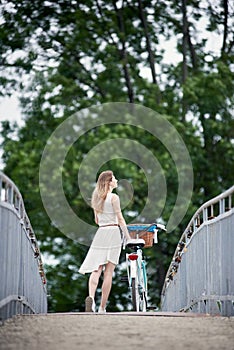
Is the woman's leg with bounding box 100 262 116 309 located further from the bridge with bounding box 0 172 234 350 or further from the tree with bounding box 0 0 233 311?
the tree with bounding box 0 0 233 311

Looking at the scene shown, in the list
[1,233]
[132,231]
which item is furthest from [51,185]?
[1,233]

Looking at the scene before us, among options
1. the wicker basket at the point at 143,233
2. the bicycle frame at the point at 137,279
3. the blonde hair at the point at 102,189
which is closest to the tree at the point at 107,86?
the wicker basket at the point at 143,233

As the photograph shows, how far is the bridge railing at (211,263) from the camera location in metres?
9.11

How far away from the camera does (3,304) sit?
8031 millimetres

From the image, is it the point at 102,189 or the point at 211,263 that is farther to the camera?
the point at 102,189

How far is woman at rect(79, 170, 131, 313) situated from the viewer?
39.9ft

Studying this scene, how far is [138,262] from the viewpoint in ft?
43.8

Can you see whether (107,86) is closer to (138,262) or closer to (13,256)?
(138,262)

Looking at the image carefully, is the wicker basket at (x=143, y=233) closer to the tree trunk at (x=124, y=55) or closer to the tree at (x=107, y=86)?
the tree at (x=107, y=86)

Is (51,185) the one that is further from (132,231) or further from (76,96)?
(132,231)

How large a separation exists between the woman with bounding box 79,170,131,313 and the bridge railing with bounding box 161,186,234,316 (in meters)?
0.99

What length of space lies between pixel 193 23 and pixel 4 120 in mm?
6531

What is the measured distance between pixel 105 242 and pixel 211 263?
2376mm

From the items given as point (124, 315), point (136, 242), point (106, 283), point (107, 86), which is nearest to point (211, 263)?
point (124, 315)
